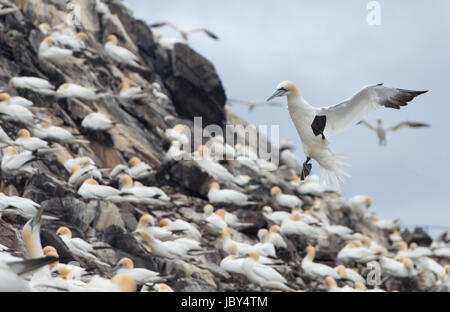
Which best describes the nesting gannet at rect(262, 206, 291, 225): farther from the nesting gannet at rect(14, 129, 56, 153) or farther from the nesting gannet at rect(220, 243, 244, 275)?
the nesting gannet at rect(14, 129, 56, 153)

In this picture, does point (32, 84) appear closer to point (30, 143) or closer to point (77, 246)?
point (30, 143)

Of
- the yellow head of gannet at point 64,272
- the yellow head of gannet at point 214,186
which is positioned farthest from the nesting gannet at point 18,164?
the yellow head of gannet at point 214,186

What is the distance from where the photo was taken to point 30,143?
1392 cm

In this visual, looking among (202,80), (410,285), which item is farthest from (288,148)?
(410,285)

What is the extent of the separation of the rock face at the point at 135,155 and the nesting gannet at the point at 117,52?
1.14ft

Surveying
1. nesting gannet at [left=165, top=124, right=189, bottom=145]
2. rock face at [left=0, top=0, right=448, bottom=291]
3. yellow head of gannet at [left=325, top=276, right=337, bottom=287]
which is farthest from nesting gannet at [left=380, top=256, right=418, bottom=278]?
nesting gannet at [left=165, top=124, right=189, bottom=145]

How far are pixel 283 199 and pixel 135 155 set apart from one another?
4200mm

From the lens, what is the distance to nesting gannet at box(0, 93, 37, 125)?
14812 millimetres

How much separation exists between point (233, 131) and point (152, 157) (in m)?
7.05

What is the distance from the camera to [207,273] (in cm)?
1349

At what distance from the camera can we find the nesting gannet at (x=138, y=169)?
16.3 metres

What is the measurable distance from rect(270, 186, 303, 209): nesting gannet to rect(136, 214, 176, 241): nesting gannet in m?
6.68

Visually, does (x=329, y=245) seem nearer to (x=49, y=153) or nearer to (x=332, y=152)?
(x=49, y=153)

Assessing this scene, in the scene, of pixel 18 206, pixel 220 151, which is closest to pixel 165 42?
pixel 220 151
